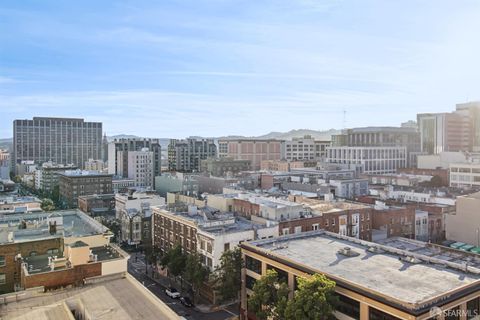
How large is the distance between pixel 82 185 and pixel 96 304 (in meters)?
105

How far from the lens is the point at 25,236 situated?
1689 inches

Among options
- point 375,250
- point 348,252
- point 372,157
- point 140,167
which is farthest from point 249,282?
point 372,157

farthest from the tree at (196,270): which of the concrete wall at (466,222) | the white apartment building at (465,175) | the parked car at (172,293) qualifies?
the white apartment building at (465,175)

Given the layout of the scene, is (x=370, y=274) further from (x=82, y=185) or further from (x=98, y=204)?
(x=82, y=185)

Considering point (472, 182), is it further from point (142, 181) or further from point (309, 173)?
point (142, 181)

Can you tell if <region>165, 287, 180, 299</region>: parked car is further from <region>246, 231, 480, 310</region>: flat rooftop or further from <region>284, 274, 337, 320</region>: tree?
<region>284, 274, 337, 320</region>: tree

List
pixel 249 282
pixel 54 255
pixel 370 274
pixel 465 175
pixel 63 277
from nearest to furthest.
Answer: pixel 63 277 → pixel 370 274 → pixel 54 255 → pixel 249 282 → pixel 465 175

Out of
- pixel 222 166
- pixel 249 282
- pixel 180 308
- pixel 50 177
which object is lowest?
pixel 180 308

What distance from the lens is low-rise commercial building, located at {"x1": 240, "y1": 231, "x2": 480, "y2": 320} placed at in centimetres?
2995

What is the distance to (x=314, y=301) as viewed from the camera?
3188 centimetres

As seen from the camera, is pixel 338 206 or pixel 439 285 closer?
pixel 439 285

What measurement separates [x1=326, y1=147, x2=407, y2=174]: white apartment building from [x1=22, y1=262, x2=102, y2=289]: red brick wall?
141748 mm

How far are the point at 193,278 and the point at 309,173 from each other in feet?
272

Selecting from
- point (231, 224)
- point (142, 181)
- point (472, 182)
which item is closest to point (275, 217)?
point (231, 224)
